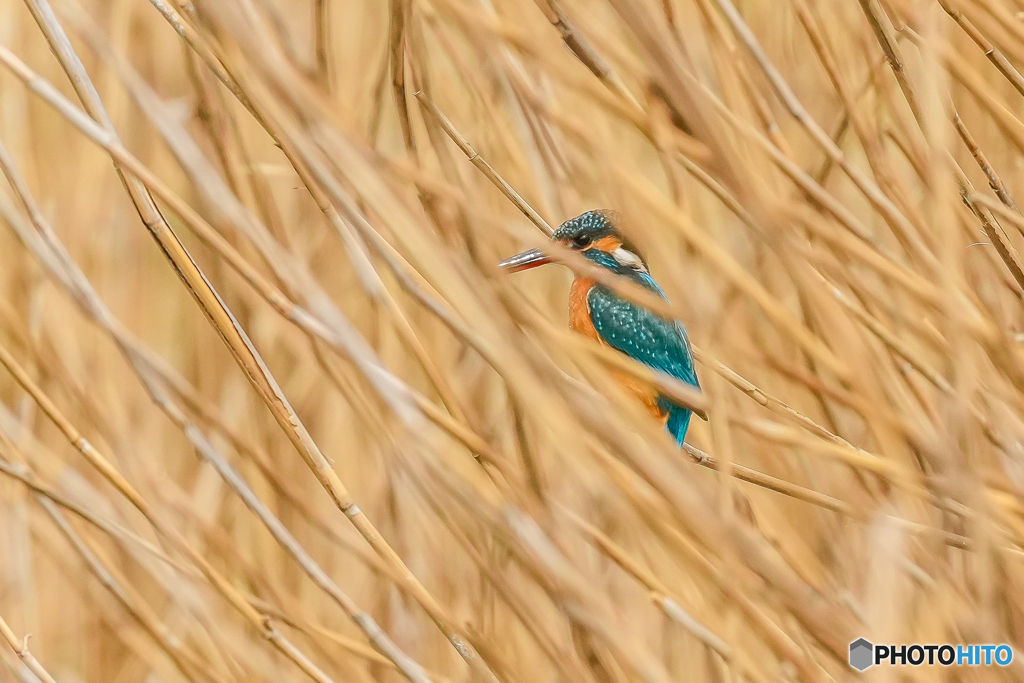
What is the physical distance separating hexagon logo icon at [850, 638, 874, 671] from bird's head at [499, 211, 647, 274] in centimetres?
26

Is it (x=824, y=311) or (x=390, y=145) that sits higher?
(x=390, y=145)

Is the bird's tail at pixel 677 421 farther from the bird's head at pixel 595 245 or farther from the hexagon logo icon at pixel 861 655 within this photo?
the hexagon logo icon at pixel 861 655

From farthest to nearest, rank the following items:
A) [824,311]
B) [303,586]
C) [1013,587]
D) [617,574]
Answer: [303,586] → [617,574] → [1013,587] → [824,311]

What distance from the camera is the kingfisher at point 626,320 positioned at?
22.7 inches

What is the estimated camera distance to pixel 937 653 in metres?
0.35

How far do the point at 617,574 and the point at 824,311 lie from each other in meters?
0.62

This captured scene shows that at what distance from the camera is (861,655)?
0.32 m

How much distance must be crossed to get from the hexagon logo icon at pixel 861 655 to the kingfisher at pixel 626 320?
24 cm

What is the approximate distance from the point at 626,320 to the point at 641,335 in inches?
0.8

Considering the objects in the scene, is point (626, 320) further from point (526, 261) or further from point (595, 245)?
point (526, 261)

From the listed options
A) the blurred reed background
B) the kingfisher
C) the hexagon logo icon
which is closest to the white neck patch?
the kingfisher

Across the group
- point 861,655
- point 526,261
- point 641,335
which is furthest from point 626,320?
point 861,655

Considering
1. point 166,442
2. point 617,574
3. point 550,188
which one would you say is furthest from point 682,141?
point 166,442

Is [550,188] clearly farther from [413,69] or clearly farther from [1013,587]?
[1013,587]
